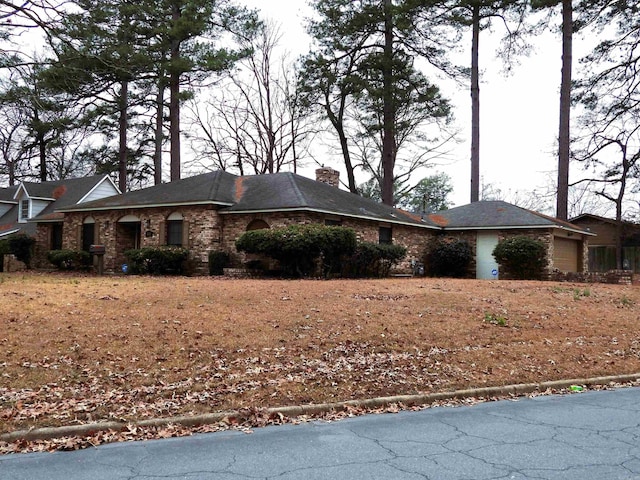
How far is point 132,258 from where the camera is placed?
64.3 ft

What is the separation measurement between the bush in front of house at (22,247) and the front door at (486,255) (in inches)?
817

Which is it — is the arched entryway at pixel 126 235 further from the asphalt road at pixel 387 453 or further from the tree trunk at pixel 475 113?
the asphalt road at pixel 387 453

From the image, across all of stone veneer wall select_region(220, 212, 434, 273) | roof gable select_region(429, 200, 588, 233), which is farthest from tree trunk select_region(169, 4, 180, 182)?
roof gable select_region(429, 200, 588, 233)

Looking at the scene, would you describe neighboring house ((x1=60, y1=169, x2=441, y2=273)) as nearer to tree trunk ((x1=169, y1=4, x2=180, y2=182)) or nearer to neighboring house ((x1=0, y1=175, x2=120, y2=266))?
neighboring house ((x1=0, y1=175, x2=120, y2=266))

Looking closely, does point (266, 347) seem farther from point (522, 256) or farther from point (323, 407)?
point (522, 256)

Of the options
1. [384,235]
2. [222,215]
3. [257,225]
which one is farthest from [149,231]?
[384,235]

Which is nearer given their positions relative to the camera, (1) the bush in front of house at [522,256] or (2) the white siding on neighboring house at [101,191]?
(1) the bush in front of house at [522,256]

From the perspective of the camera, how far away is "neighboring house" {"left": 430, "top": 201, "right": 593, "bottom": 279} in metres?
22.2

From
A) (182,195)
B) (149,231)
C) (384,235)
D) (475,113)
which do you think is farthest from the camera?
(475,113)

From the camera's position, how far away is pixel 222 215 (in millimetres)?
20375

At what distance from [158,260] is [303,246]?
18.6ft

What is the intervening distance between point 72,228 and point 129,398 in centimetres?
2060

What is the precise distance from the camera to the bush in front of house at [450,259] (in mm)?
23422

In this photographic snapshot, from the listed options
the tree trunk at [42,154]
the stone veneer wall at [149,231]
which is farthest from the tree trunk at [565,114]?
the tree trunk at [42,154]
